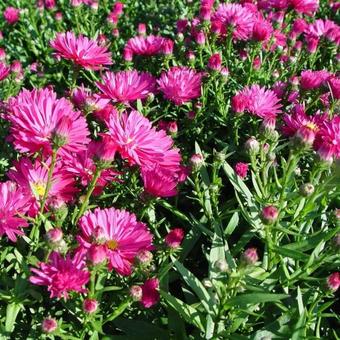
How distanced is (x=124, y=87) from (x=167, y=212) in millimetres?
555

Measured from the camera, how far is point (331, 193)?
211cm

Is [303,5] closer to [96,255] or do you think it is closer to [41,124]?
[41,124]

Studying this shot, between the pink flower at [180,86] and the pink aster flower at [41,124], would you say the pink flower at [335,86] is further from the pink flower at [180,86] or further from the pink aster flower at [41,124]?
the pink aster flower at [41,124]

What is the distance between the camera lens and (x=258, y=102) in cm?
246

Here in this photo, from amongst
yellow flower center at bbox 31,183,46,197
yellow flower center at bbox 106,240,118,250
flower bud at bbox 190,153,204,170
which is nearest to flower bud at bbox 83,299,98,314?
yellow flower center at bbox 106,240,118,250

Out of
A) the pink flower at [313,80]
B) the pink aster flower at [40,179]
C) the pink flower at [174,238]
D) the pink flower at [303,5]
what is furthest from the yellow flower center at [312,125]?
the pink flower at [303,5]

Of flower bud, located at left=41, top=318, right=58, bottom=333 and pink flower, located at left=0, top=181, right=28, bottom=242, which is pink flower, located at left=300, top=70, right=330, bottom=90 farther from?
flower bud, located at left=41, top=318, right=58, bottom=333

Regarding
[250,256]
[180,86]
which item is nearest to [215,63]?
[180,86]

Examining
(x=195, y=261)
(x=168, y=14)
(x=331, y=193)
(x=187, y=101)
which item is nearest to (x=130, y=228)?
(x=195, y=261)

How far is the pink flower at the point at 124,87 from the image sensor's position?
7.48 ft

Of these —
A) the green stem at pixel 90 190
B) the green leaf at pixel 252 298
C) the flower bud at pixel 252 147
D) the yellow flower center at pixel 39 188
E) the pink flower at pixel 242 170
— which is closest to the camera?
the green leaf at pixel 252 298

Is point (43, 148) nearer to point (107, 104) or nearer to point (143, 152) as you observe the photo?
point (143, 152)

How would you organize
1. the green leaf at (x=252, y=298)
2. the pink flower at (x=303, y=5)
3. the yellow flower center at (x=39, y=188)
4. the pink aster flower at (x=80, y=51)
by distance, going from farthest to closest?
1. the pink flower at (x=303, y=5)
2. the pink aster flower at (x=80, y=51)
3. the yellow flower center at (x=39, y=188)
4. the green leaf at (x=252, y=298)

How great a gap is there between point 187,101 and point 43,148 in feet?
3.35
